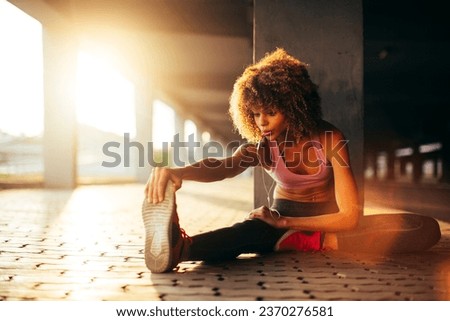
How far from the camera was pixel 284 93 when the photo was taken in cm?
290

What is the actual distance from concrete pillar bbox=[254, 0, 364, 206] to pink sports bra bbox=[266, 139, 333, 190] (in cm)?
169

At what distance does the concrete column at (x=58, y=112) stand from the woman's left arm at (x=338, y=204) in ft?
31.7

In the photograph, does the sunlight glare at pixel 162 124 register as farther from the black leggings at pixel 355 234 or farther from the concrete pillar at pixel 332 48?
the black leggings at pixel 355 234

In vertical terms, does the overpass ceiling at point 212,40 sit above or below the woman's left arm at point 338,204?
above

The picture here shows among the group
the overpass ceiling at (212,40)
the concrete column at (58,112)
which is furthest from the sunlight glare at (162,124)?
the concrete column at (58,112)

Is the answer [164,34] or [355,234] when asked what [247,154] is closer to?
[355,234]

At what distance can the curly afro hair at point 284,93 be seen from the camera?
289 cm

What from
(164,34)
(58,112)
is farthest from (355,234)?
(58,112)

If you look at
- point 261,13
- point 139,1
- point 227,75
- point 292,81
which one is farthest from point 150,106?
point 292,81

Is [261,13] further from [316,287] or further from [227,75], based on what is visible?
[227,75]

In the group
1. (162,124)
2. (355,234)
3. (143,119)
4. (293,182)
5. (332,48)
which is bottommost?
(355,234)

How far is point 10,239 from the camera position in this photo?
376cm

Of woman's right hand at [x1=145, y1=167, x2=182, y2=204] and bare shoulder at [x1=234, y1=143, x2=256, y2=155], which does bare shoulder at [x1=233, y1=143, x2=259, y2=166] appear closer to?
bare shoulder at [x1=234, y1=143, x2=256, y2=155]

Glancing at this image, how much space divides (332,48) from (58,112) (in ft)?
28.3
